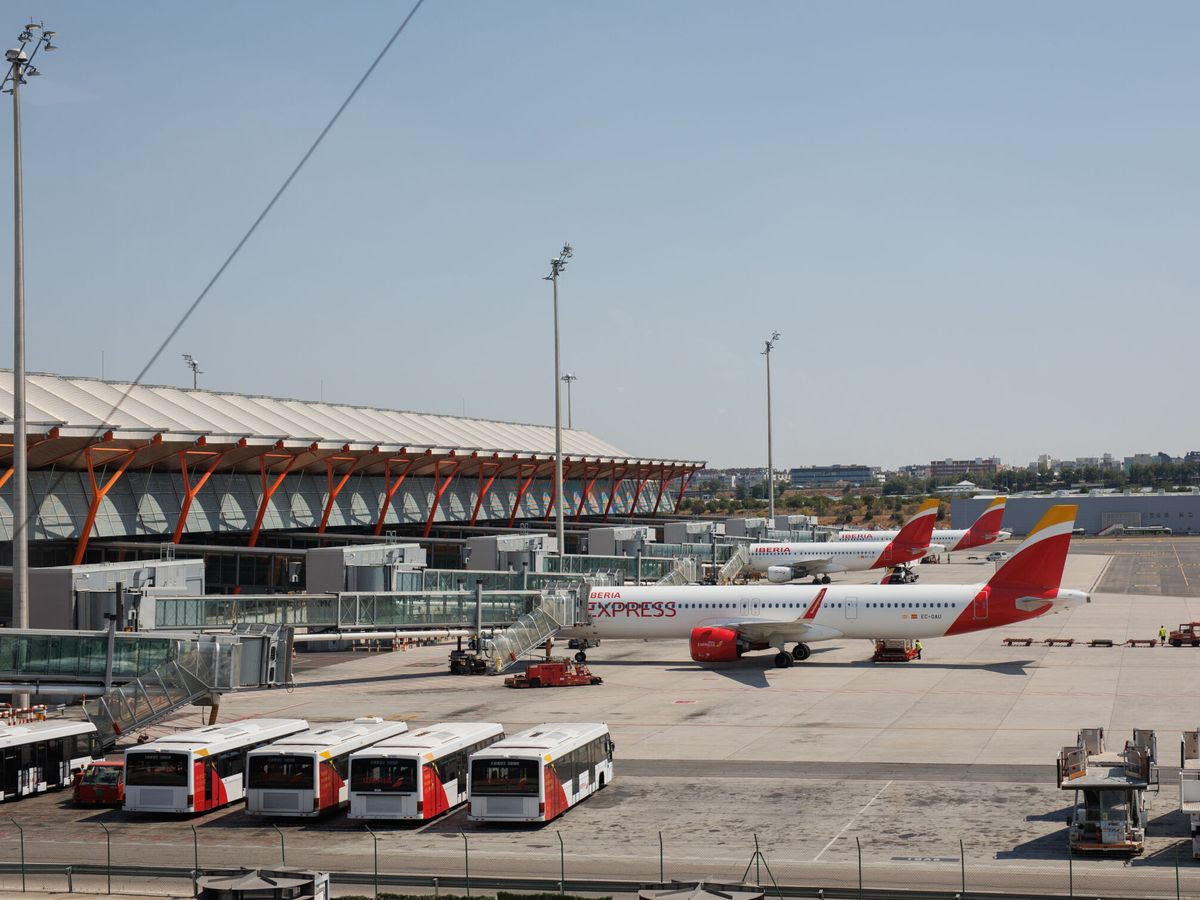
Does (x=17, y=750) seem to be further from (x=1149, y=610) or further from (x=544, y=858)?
(x=1149, y=610)

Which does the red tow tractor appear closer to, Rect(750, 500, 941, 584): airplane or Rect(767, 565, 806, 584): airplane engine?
Rect(767, 565, 806, 584): airplane engine

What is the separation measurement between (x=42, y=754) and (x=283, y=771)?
10.0m

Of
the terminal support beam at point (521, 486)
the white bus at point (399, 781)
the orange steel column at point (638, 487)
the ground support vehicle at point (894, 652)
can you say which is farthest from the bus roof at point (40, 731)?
the orange steel column at point (638, 487)

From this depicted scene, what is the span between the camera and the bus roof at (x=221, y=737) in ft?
118

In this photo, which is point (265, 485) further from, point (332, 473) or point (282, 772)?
point (282, 772)

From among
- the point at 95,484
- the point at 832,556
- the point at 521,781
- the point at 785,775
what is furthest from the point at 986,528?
the point at 521,781

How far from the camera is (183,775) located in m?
35.4

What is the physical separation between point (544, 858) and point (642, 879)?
3.15m

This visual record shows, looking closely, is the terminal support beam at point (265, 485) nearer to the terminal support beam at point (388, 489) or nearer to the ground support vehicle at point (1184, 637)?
the terminal support beam at point (388, 489)

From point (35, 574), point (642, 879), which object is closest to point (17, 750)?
point (35, 574)

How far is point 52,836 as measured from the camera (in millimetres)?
33844

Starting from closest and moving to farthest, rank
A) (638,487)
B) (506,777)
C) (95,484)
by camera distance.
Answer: (506,777)
(95,484)
(638,487)

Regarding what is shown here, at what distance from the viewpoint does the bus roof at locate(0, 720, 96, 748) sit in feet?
127

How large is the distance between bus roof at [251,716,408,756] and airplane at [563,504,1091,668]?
26091 mm
